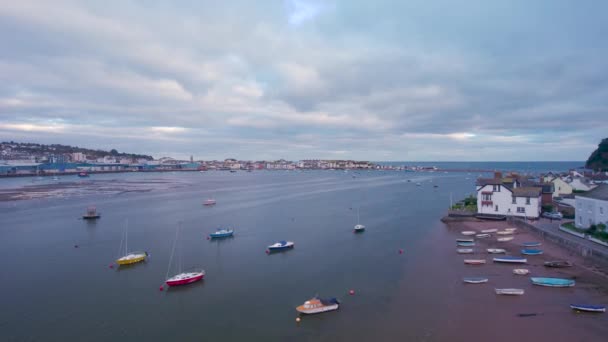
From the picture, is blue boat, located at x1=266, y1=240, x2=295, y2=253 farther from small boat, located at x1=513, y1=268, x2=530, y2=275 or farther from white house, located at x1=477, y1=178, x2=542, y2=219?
white house, located at x1=477, y1=178, x2=542, y2=219

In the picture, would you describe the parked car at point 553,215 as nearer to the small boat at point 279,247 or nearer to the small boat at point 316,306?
the small boat at point 279,247

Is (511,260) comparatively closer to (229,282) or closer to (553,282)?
(553,282)

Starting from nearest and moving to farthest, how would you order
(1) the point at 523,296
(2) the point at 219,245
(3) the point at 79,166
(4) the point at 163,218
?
(1) the point at 523,296 → (2) the point at 219,245 → (4) the point at 163,218 → (3) the point at 79,166

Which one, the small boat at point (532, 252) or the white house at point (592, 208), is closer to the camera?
the white house at point (592, 208)

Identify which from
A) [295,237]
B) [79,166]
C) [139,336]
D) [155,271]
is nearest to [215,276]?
[155,271]

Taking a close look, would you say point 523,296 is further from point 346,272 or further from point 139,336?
point 139,336

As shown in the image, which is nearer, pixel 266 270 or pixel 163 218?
pixel 266 270

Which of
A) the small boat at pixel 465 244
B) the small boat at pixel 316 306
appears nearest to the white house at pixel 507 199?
the small boat at pixel 465 244
